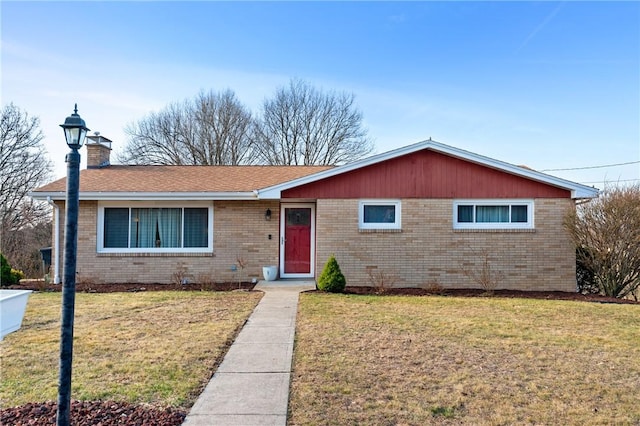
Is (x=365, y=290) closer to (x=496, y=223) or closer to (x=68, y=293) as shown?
(x=496, y=223)

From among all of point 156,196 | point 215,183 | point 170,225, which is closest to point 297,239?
point 215,183

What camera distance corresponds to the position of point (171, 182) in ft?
43.2

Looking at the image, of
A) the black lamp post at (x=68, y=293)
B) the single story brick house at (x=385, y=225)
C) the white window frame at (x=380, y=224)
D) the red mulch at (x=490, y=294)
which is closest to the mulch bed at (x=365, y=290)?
the red mulch at (x=490, y=294)

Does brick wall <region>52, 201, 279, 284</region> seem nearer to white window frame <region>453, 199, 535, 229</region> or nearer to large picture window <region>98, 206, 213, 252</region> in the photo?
large picture window <region>98, 206, 213, 252</region>

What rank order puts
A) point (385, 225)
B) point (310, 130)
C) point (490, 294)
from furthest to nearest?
1. point (310, 130)
2. point (385, 225)
3. point (490, 294)

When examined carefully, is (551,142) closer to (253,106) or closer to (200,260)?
(200,260)

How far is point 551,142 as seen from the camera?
21.9 meters

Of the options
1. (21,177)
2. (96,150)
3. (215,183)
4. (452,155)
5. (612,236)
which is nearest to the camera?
(612,236)

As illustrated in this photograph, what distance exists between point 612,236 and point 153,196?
12.4m

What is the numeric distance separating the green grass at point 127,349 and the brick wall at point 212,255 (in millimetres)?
2819

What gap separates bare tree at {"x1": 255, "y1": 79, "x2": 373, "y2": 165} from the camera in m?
32.7

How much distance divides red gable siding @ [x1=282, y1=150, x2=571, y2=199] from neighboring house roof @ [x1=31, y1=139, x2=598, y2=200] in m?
0.20

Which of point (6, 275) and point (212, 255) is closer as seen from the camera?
point (6, 275)

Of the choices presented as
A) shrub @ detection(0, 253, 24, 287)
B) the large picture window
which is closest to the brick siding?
the large picture window
